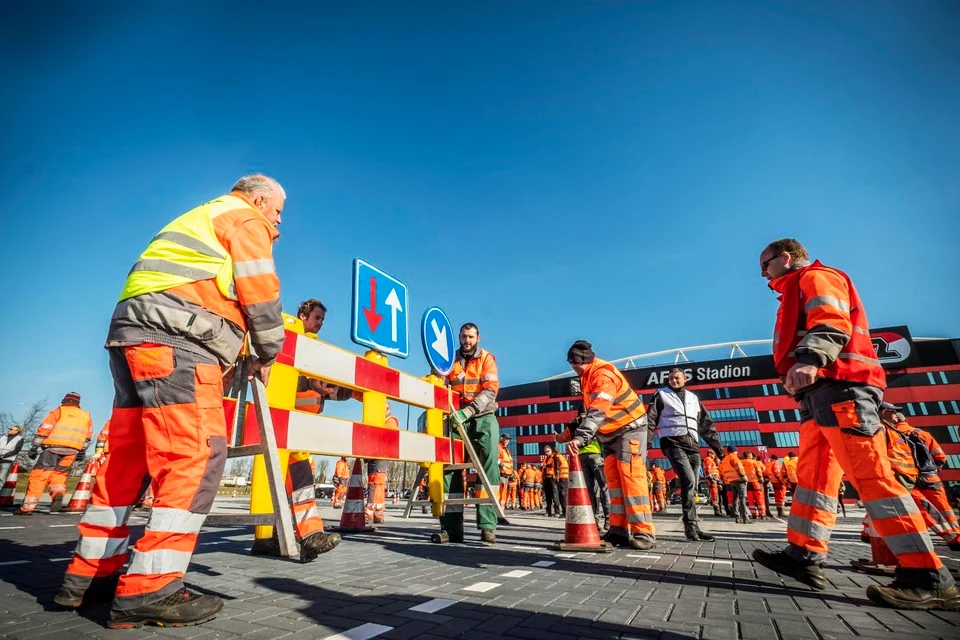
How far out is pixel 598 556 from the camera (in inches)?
150

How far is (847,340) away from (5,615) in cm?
429

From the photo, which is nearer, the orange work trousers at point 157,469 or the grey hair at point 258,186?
the orange work trousers at point 157,469

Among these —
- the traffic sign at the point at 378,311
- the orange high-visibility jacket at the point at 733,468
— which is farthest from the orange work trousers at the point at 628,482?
the orange high-visibility jacket at the point at 733,468

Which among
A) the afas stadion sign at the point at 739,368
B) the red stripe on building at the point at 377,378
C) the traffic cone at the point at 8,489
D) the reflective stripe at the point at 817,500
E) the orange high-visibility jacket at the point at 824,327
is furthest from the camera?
the afas stadion sign at the point at 739,368

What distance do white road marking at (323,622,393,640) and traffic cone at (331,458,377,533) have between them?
4.57m

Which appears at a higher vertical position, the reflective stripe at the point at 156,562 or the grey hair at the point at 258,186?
the grey hair at the point at 258,186

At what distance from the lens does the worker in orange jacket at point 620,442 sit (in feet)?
14.5

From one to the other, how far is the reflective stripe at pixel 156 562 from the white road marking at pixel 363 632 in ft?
2.49

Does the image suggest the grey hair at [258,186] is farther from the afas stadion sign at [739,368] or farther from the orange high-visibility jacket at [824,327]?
the afas stadion sign at [739,368]

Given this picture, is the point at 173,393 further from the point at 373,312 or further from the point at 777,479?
the point at 777,479

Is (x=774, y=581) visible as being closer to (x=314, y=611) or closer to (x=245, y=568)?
(x=314, y=611)

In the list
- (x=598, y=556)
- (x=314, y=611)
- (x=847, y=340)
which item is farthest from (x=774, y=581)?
(x=314, y=611)

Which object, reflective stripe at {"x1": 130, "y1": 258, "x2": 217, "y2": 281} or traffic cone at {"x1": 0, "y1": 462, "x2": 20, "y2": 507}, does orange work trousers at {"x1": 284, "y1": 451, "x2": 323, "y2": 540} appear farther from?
traffic cone at {"x1": 0, "y1": 462, "x2": 20, "y2": 507}

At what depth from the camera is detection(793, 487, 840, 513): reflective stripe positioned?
2788mm
